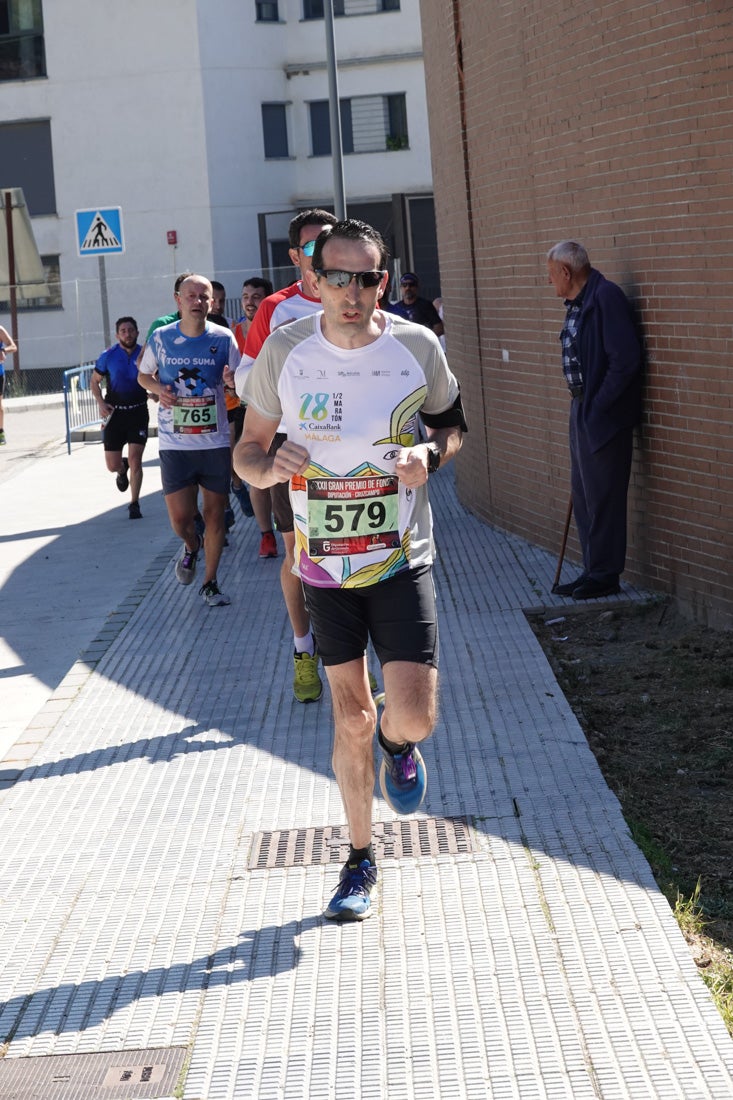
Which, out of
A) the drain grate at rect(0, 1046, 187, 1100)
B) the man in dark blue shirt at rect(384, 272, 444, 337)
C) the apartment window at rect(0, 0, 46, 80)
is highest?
the apartment window at rect(0, 0, 46, 80)

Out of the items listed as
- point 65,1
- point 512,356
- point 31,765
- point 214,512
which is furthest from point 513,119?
point 65,1

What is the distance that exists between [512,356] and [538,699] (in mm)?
4484

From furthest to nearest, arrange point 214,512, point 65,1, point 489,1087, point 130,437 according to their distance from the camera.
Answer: point 65,1
point 130,437
point 214,512
point 489,1087

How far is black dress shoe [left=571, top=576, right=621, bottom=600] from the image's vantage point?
29.1 ft

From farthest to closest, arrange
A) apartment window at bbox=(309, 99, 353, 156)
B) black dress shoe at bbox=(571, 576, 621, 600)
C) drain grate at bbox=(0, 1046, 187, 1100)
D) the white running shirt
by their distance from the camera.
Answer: apartment window at bbox=(309, 99, 353, 156)
black dress shoe at bbox=(571, 576, 621, 600)
the white running shirt
drain grate at bbox=(0, 1046, 187, 1100)

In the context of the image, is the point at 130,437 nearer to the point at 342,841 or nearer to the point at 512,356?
the point at 512,356

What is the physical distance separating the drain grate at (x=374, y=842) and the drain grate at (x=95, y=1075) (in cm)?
125

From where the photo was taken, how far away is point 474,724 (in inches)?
263

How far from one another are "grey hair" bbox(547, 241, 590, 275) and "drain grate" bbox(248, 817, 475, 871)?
4.17m

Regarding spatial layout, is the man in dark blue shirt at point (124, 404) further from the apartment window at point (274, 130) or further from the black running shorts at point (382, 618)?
the apartment window at point (274, 130)

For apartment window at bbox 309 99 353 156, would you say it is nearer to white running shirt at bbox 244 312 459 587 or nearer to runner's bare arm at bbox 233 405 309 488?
runner's bare arm at bbox 233 405 309 488

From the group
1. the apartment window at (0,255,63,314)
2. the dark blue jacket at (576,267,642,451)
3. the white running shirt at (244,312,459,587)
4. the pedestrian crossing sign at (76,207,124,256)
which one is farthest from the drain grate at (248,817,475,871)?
the apartment window at (0,255,63,314)

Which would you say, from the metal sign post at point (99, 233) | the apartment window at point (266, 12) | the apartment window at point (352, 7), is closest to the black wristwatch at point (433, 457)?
the metal sign post at point (99, 233)

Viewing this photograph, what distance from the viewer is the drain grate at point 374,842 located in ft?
Answer: 17.2
